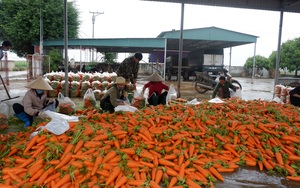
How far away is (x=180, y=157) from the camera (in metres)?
3.01

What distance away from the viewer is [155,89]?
6.54 m

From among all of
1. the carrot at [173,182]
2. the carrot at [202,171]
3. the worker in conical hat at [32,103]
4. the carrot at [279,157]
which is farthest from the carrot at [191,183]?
the worker in conical hat at [32,103]

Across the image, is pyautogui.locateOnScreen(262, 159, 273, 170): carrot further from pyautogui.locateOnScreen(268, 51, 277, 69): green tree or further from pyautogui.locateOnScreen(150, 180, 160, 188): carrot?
pyautogui.locateOnScreen(268, 51, 277, 69): green tree

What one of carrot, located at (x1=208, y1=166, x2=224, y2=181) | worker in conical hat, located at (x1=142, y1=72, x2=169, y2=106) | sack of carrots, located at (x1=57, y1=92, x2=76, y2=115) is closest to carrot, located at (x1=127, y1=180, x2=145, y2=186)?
carrot, located at (x1=208, y1=166, x2=224, y2=181)

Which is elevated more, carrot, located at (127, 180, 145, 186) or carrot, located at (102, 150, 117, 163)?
carrot, located at (102, 150, 117, 163)

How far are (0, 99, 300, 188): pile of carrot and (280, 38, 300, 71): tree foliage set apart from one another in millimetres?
26840

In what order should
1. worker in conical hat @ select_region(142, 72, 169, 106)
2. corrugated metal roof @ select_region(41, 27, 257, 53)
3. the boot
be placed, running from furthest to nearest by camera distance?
corrugated metal roof @ select_region(41, 27, 257, 53)
worker in conical hat @ select_region(142, 72, 169, 106)
the boot

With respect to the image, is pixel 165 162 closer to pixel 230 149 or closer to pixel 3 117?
pixel 230 149

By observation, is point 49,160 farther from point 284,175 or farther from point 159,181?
point 284,175

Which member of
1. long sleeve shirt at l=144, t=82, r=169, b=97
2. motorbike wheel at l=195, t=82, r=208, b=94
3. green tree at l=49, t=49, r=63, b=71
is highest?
green tree at l=49, t=49, r=63, b=71

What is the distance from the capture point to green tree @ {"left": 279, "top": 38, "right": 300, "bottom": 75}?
27.1 meters

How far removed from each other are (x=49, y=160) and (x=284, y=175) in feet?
9.23

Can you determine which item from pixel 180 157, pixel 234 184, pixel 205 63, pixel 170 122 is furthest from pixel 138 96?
pixel 205 63

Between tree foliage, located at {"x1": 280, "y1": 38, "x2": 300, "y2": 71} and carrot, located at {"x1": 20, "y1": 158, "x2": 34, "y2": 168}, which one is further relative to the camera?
tree foliage, located at {"x1": 280, "y1": 38, "x2": 300, "y2": 71}
